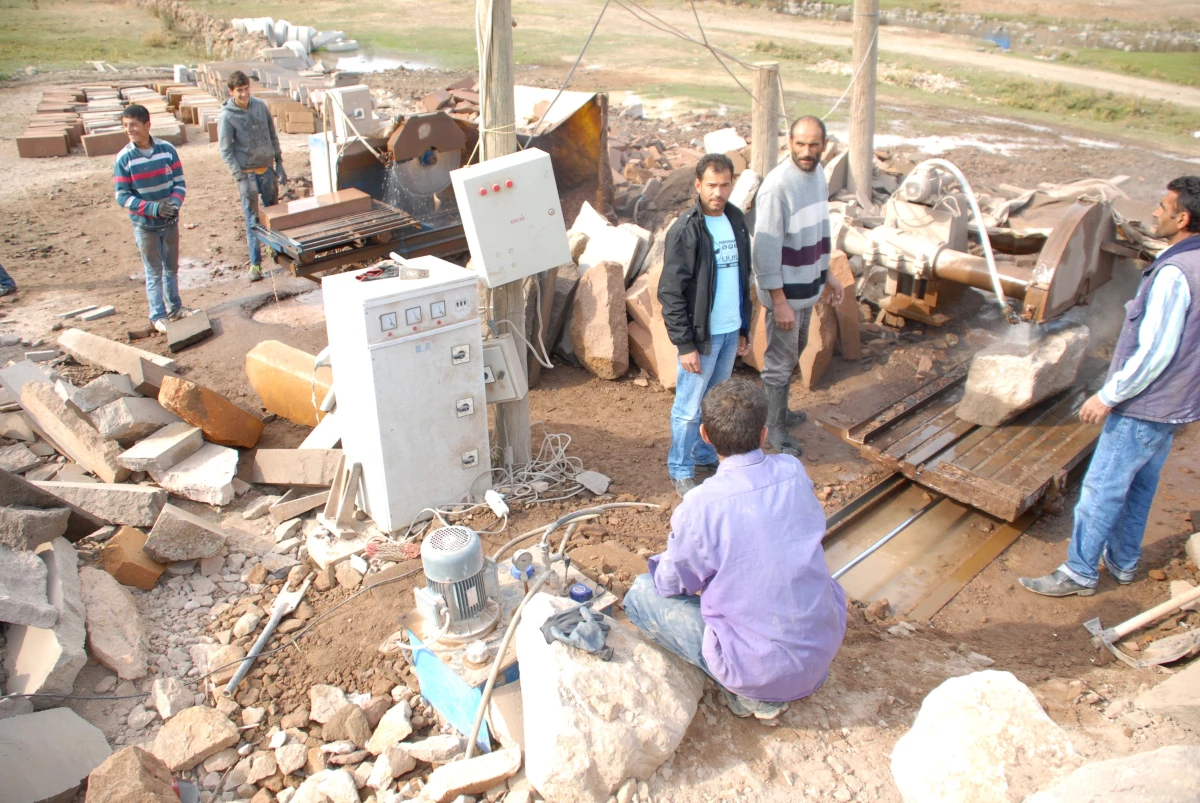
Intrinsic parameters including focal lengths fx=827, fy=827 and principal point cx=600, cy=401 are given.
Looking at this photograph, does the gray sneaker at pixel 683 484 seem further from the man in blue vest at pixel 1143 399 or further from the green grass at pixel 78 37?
the green grass at pixel 78 37

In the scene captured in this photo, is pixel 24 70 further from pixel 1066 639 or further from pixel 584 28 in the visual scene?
pixel 1066 639

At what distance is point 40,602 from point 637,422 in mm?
3633

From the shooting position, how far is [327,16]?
30.2 m

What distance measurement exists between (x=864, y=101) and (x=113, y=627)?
24.7 feet

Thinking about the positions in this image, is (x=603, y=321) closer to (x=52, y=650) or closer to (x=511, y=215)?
(x=511, y=215)

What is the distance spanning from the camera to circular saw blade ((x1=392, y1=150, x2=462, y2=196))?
26.6ft

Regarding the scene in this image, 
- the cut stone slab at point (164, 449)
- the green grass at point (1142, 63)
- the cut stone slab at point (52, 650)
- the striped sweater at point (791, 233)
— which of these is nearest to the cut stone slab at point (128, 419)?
the cut stone slab at point (164, 449)

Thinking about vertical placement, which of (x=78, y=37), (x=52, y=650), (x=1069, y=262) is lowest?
(x=52, y=650)

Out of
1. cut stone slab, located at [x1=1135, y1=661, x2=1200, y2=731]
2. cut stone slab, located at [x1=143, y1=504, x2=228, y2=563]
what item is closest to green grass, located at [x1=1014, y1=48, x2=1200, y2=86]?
cut stone slab, located at [x1=1135, y1=661, x2=1200, y2=731]

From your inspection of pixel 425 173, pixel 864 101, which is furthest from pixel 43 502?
pixel 864 101

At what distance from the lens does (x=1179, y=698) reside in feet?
9.95

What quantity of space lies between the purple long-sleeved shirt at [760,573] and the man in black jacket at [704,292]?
66.7 inches

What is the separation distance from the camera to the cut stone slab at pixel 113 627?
355 centimetres

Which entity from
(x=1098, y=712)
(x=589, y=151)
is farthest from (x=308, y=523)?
(x=589, y=151)
